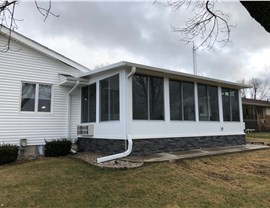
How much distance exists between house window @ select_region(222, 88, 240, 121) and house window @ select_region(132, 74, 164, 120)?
4.02 m

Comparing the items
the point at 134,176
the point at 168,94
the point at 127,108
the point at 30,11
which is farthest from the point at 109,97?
the point at 30,11

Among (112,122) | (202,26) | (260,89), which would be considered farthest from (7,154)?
(260,89)

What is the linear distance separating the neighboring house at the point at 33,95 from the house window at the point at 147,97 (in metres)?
3.41

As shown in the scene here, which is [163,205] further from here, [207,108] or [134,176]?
[207,108]

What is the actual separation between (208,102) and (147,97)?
3553mm

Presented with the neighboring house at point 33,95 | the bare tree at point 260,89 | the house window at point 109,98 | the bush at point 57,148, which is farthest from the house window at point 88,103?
→ the bare tree at point 260,89

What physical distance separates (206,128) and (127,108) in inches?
165

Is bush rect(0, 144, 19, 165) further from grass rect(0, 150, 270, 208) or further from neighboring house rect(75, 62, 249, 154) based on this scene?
neighboring house rect(75, 62, 249, 154)

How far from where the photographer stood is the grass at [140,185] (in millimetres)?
4613

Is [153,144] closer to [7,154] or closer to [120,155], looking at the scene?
[120,155]

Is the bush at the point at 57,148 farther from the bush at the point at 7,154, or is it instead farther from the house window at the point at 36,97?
the house window at the point at 36,97

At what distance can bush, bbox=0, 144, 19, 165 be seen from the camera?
7833mm

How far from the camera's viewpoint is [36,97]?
9602 mm

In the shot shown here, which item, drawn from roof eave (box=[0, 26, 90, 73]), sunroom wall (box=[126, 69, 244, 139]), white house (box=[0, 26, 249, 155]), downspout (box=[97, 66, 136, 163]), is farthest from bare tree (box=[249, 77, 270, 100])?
downspout (box=[97, 66, 136, 163])
